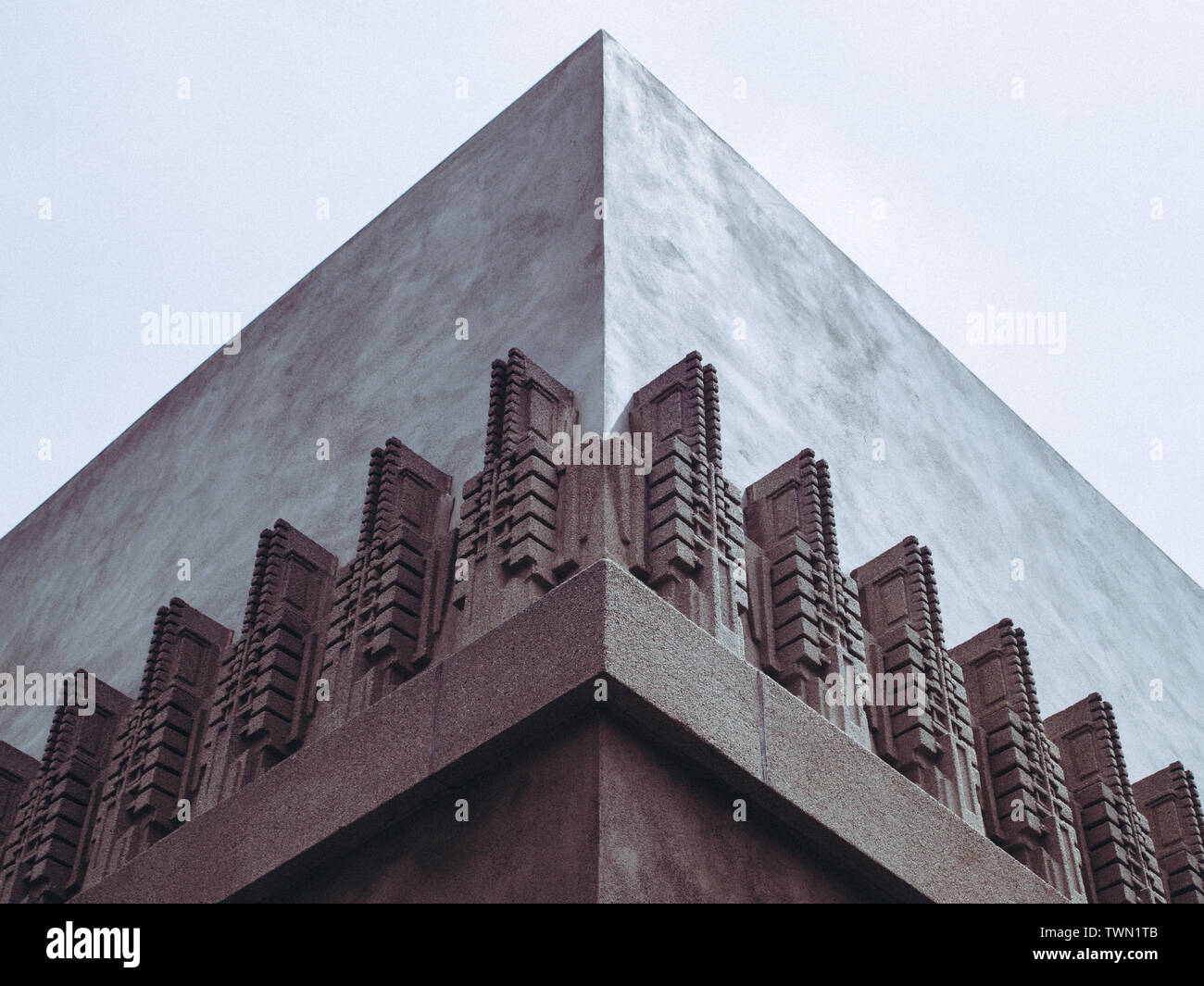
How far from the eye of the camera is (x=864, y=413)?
10.2 meters

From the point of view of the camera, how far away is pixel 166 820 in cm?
736

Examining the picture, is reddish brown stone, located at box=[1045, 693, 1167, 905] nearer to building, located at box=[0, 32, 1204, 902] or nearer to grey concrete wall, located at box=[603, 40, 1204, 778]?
building, located at box=[0, 32, 1204, 902]

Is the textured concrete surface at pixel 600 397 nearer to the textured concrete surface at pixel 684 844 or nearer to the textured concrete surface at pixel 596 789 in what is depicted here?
the textured concrete surface at pixel 596 789

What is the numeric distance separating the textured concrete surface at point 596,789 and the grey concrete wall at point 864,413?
1.80m

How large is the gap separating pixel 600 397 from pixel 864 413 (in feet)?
11.3

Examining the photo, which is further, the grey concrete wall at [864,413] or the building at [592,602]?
the grey concrete wall at [864,413]

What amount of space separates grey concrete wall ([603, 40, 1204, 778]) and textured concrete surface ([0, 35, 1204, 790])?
0.08 feet

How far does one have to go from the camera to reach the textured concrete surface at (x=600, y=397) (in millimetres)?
8609

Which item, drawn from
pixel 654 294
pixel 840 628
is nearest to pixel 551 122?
pixel 654 294

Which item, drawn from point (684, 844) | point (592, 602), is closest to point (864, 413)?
point (592, 602)

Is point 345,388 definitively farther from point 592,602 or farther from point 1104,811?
point 1104,811

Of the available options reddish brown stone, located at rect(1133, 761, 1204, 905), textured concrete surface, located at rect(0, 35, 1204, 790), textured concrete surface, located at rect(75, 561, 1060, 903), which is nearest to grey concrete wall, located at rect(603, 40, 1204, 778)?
textured concrete surface, located at rect(0, 35, 1204, 790)

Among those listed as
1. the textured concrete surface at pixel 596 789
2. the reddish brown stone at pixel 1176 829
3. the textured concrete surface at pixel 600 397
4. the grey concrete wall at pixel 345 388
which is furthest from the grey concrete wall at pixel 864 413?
the textured concrete surface at pixel 596 789
